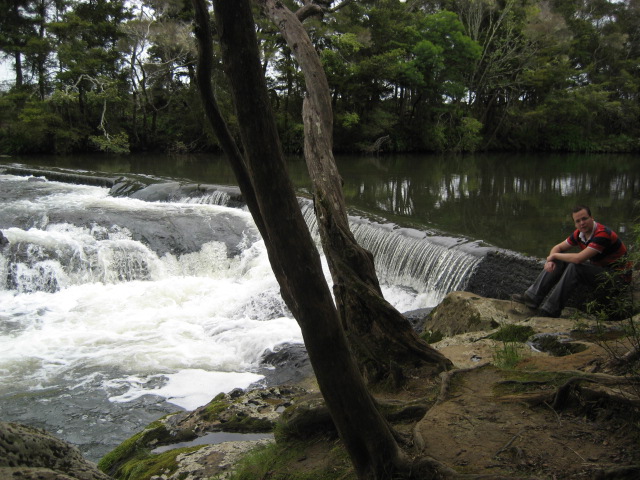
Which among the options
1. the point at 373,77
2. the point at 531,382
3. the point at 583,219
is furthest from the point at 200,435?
the point at 373,77

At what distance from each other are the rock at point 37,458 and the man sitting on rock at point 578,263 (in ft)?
14.6

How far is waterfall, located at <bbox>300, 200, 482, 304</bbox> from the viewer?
26.0 ft

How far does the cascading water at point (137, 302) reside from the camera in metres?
5.61

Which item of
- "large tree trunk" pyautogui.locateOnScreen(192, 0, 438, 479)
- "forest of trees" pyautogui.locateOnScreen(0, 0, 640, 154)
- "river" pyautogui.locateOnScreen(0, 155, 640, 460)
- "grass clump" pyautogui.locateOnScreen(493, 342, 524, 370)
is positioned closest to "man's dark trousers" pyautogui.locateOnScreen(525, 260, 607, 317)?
"grass clump" pyautogui.locateOnScreen(493, 342, 524, 370)

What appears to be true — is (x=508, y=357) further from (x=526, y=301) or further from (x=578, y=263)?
(x=526, y=301)

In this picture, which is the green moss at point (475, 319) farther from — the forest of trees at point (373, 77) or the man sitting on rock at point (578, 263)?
the forest of trees at point (373, 77)

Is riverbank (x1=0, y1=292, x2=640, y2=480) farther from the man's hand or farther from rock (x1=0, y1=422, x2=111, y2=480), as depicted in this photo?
the man's hand

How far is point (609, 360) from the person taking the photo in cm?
317

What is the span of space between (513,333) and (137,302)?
5.96 meters

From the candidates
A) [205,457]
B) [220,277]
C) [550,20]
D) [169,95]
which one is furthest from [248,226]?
[550,20]

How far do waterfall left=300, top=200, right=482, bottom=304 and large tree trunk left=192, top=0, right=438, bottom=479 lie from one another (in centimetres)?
570

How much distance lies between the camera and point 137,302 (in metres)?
8.69

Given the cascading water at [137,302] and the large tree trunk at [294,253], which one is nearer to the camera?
the large tree trunk at [294,253]

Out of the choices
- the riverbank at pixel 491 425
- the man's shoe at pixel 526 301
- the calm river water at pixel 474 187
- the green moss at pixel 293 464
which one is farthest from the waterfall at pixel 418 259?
the green moss at pixel 293 464
